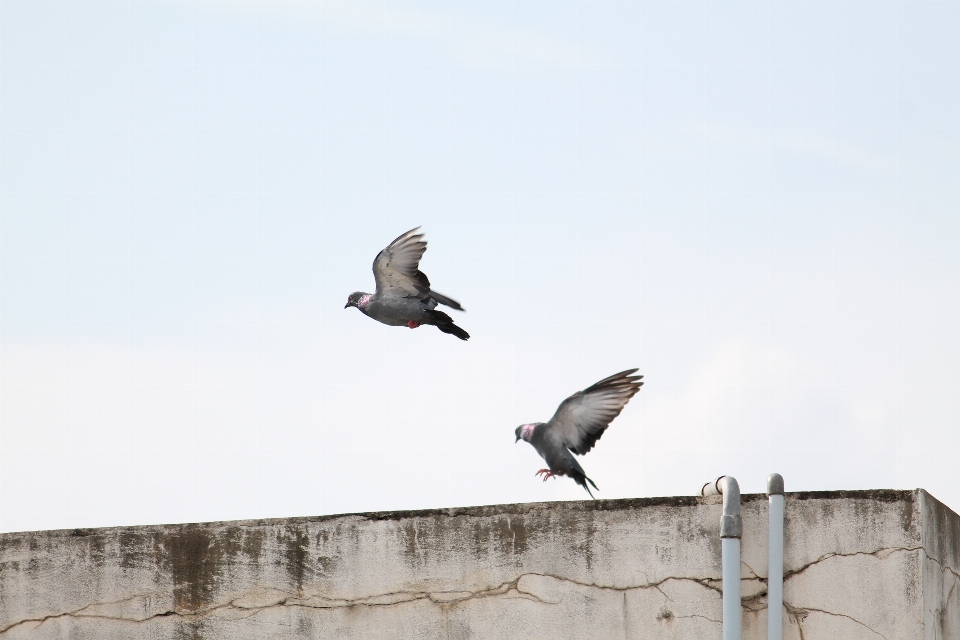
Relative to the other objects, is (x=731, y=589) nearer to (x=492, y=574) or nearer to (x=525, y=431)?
(x=492, y=574)

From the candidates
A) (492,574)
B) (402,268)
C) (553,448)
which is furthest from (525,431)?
(402,268)

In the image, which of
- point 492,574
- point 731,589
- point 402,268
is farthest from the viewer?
point 402,268

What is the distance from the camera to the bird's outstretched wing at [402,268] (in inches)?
359

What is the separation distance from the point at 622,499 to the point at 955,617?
181 centimetres

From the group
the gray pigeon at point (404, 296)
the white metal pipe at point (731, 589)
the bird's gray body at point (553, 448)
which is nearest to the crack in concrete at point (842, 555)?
the white metal pipe at point (731, 589)

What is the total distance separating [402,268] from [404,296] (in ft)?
1.08

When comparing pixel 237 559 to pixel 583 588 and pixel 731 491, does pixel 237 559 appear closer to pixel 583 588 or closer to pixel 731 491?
pixel 583 588

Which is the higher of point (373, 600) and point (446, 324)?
point (446, 324)

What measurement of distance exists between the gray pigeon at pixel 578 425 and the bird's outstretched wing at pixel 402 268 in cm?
256

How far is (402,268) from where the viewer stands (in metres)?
9.30

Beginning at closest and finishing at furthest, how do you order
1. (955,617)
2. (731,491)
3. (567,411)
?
(731,491)
(955,617)
(567,411)

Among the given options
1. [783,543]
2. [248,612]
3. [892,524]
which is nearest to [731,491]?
[783,543]

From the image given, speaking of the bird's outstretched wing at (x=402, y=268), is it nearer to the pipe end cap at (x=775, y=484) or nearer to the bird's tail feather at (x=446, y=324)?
the bird's tail feather at (x=446, y=324)

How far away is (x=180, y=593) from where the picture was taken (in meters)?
5.70
